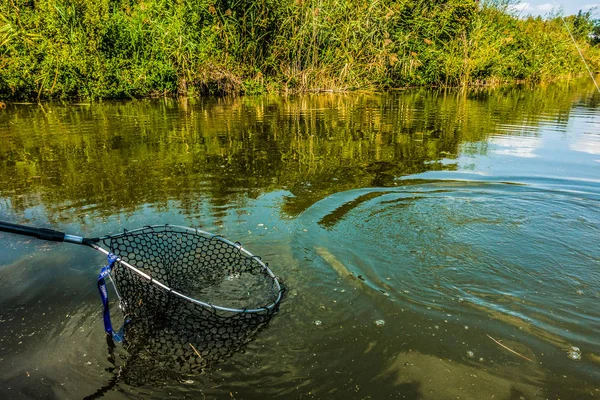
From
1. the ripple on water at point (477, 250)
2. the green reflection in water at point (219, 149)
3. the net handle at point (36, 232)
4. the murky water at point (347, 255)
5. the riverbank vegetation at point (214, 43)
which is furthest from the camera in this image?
the riverbank vegetation at point (214, 43)

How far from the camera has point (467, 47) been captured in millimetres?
20328

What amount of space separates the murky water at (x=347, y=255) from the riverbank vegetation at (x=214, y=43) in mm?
7737

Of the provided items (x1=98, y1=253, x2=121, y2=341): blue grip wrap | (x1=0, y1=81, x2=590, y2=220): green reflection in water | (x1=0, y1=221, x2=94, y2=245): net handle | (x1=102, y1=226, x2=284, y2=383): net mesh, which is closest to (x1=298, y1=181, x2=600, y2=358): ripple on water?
(x1=102, y1=226, x2=284, y2=383): net mesh

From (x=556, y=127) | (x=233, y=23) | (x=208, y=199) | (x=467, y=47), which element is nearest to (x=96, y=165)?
(x=208, y=199)

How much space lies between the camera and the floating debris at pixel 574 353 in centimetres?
247

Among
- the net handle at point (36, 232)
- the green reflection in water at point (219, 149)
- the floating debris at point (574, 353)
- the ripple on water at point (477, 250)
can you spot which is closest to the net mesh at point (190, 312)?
the net handle at point (36, 232)

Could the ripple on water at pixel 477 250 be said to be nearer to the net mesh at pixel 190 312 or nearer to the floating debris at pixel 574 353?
the floating debris at pixel 574 353

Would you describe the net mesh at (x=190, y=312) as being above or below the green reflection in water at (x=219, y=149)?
below

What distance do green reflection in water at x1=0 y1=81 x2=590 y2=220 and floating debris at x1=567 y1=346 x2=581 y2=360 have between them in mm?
2872

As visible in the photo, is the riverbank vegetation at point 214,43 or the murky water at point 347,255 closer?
the murky water at point 347,255

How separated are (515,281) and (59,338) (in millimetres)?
3410

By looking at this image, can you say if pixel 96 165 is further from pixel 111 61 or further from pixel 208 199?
pixel 111 61

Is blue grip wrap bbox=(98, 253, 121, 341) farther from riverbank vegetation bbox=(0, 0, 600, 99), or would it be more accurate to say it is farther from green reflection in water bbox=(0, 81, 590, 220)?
riverbank vegetation bbox=(0, 0, 600, 99)

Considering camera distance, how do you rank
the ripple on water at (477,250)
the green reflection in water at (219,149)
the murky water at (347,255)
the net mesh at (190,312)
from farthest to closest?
the green reflection in water at (219,149), the ripple on water at (477,250), the net mesh at (190,312), the murky water at (347,255)
